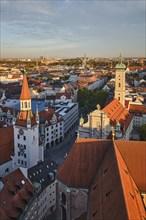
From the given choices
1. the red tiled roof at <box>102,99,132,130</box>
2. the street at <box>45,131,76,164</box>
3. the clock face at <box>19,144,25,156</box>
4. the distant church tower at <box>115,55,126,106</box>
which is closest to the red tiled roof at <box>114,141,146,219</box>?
the clock face at <box>19,144,25,156</box>

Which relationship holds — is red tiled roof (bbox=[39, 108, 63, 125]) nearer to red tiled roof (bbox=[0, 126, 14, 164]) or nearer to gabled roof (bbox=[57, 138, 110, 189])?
red tiled roof (bbox=[0, 126, 14, 164])

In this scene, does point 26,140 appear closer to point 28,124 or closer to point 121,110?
point 28,124

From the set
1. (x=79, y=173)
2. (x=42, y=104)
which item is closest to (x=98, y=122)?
(x=79, y=173)

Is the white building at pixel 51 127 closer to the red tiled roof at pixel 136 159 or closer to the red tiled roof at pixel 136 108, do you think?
the red tiled roof at pixel 136 108

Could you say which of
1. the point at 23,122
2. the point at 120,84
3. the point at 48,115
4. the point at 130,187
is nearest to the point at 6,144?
the point at 23,122

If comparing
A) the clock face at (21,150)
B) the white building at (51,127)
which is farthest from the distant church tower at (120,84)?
the clock face at (21,150)
